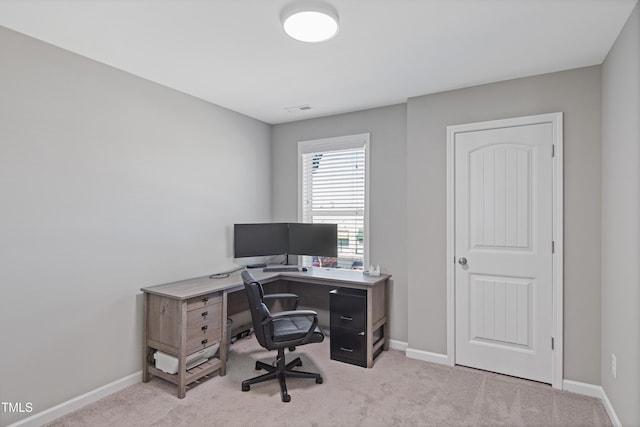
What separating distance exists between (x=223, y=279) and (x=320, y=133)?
80.9 inches

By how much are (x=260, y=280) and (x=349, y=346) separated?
1.07 m

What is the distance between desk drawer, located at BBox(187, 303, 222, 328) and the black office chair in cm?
44

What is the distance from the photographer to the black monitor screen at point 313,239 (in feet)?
12.4

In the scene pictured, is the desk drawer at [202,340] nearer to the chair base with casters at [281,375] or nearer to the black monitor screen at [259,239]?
the chair base with casters at [281,375]

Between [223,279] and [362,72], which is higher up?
[362,72]

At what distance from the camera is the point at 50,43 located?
7.61 ft

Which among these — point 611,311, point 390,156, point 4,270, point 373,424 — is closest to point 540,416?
point 611,311

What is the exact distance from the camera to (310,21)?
1.96m

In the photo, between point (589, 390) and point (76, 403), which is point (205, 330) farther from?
point (589, 390)

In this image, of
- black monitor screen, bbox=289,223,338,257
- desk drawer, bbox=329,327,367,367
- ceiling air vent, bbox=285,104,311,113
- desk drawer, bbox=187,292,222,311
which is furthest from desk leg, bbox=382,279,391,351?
ceiling air vent, bbox=285,104,311,113

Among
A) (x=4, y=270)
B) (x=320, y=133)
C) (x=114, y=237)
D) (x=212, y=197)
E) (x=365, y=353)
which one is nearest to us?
(x=4, y=270)

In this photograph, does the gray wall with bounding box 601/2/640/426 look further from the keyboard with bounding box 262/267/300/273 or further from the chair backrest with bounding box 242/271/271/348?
→ the keyboard with bounding box 262/267/300/273

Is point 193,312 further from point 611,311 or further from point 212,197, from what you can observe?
point 611,311

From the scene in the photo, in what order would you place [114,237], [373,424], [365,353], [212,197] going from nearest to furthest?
[373,424] < [114,237] < [365,353] < [212,197]
